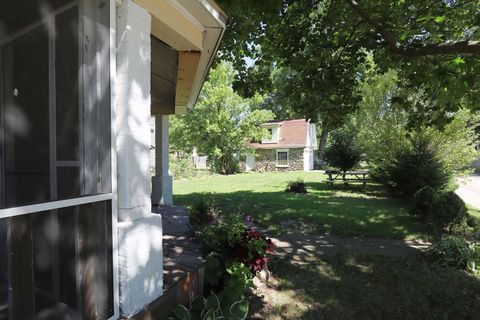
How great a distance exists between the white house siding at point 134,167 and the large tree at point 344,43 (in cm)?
360

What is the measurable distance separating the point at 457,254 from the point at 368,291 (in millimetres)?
2176

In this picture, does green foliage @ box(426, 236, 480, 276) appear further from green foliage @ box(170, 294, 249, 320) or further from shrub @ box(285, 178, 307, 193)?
shrub @ box(285, 178, 307, 193)

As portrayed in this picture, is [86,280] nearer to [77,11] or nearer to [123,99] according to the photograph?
[123,99]

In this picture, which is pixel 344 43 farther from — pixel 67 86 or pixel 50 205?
pixel 50 205

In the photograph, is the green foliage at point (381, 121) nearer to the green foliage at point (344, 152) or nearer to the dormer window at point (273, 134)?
the green foliage at point (344, 152)

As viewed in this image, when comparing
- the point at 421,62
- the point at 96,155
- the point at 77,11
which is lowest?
the point at 96,155

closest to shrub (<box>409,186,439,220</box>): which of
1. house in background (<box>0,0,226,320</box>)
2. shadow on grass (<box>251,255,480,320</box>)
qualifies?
shadow on grass (<box>251,255,480,320</box>)

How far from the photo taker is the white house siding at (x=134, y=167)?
2.21m

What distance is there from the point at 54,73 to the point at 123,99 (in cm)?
53

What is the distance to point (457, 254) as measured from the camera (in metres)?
5.25

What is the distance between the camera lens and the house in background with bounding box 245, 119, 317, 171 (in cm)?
2939

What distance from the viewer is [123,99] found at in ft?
7.30

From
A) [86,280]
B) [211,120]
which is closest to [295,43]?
[86,280]

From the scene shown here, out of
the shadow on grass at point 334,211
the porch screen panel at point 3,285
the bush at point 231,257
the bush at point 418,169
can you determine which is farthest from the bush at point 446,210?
the porch screen panel at point 3,285
